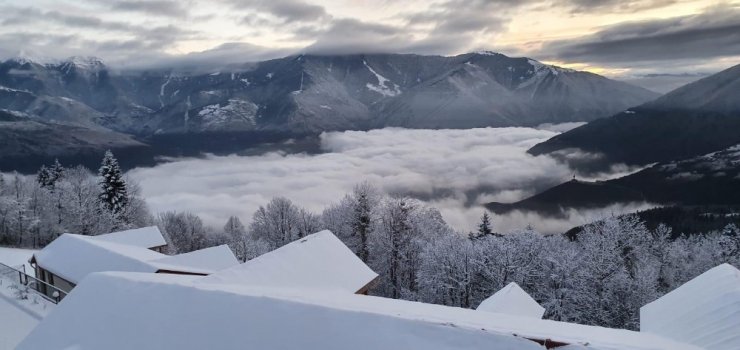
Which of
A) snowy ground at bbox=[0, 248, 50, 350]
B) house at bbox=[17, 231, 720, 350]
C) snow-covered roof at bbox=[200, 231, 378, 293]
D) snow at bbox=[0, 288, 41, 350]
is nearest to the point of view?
house at bbox=[17, 231, 720, 350]

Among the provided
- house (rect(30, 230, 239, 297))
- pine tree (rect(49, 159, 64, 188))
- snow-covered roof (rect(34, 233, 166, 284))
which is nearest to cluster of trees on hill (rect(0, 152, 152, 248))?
pine tree (rect(49, 159, 64, 188))

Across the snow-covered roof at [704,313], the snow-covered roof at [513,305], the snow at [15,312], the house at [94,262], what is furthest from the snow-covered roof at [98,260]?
the snow-covered roof at [704,313]

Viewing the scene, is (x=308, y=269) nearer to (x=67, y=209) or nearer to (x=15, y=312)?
(x=15, y=312)

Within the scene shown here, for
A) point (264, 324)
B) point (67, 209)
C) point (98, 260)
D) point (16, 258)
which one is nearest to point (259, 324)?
point (264, 324)

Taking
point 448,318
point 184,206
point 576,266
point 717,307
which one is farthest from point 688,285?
point 184,206

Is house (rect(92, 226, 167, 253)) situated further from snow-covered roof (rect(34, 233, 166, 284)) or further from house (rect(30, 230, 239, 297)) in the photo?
snow-covered roof (rect(34, 233, 166, 284))

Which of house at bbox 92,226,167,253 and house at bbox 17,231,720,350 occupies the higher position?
house at bbox 17,231,720,350

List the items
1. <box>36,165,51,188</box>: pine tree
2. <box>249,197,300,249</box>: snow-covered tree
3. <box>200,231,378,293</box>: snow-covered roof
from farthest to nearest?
<box>36,165,51,188</box>: pine tree < <box>249,197,300,249</box>: snow-covered tree < <box>200,231,378,293</box>: snow-covered roof

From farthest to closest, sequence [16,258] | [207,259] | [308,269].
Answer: [16,258] → [207,259] → [308,269]
